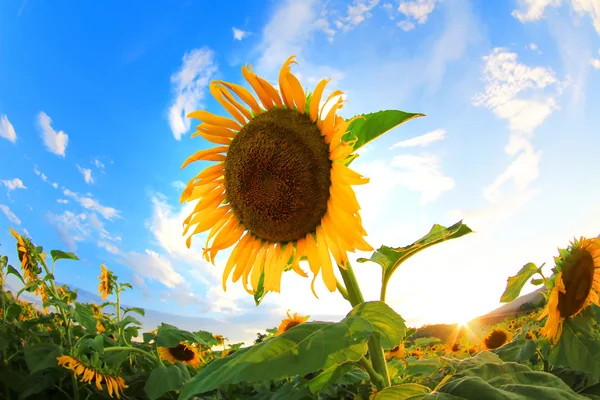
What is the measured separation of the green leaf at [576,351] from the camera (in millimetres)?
2916

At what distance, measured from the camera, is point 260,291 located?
9.26 feet

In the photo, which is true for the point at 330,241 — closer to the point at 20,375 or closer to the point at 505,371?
the point at 505,371

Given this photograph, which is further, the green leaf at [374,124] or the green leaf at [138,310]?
the green leaf at [138,310]

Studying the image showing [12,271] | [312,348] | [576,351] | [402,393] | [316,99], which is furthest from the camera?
[12,271]

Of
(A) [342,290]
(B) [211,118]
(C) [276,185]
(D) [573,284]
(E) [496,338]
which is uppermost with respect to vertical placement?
(B) [211,118]

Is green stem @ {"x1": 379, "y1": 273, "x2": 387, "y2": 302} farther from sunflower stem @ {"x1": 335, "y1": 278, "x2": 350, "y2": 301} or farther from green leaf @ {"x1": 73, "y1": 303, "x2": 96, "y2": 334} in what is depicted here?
green leaf @ {"x1": 73, "y1": 303, "x2": 96, "y2": 334}

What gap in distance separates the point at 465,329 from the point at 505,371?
592 cm

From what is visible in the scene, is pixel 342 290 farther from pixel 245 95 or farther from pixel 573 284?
pixel 573 284

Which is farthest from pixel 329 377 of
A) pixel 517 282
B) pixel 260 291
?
pixel 517 282

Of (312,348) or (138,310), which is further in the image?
(138,310)

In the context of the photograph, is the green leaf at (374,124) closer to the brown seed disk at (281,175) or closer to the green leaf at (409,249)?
the brown seed disk at (281,175)

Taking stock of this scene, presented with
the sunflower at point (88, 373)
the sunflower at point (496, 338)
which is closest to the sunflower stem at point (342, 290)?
the sunflower at point (88, 373)

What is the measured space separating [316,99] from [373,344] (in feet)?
4.24

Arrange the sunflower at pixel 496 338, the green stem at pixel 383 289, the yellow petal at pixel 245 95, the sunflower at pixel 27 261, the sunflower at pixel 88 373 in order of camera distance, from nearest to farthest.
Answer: the green stem at pixel 383 289 → the yellow petal at pixel 245 95 → the sunflower at pixel 88 373 → the sunflower at pixel 27 261 → the sunflower at pixel 496 338
